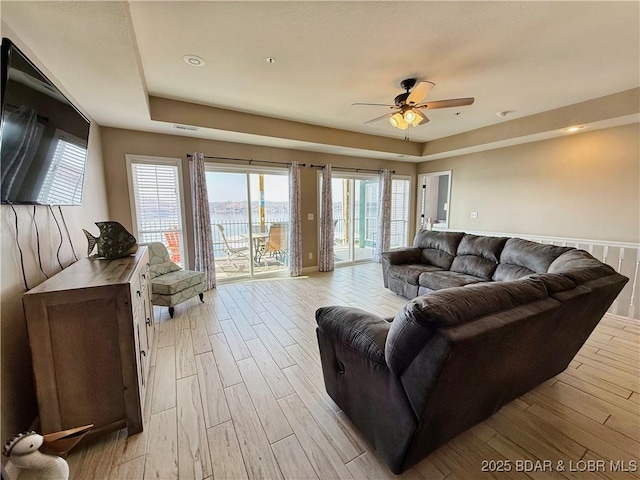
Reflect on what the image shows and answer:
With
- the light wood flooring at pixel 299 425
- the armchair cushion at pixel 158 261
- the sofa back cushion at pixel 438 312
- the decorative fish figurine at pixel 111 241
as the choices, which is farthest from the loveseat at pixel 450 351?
the armchair cushion at pixel 158 261

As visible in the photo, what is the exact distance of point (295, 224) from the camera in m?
5.06

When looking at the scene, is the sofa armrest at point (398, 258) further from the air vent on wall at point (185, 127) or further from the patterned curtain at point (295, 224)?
the air vent on wall at point (185, 127)

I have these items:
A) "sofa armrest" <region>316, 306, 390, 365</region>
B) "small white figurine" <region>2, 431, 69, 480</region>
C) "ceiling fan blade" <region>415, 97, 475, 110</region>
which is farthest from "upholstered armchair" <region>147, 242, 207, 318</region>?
"ceiling fan blade" <region>415, 97, 475, 110</region>

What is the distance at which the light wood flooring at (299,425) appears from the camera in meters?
1.41

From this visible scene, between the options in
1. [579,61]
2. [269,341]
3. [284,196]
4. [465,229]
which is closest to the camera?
[579,61]

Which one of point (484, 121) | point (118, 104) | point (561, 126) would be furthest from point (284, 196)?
point (561, 126)

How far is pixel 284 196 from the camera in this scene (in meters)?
5.16

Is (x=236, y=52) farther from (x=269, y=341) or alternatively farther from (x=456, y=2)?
(x=269, y=341)

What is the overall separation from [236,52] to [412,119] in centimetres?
189

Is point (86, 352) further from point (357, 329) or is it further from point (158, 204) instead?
point (158, 204)

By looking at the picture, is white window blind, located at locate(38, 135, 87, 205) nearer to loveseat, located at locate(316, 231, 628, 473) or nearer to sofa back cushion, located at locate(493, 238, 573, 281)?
loveseat, located at locate(316, 231, 628, 473)

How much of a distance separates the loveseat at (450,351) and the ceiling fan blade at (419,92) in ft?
6.38

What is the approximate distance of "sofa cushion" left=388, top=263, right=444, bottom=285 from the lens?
375 cm

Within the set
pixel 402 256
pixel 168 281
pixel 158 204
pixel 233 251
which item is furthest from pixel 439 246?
pixel 158 204
